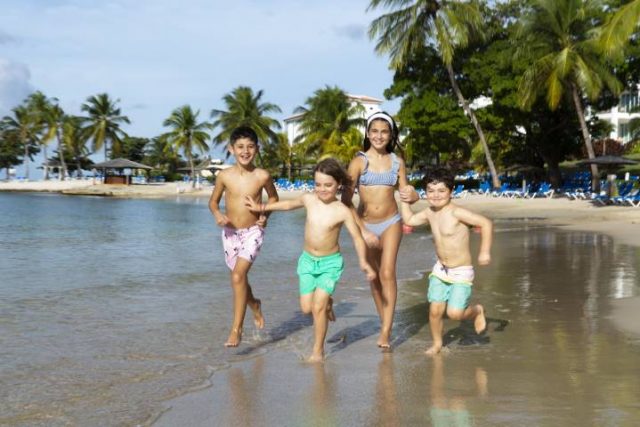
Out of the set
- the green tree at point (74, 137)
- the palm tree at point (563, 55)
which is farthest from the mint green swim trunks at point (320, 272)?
the green tree at point (74, 137)

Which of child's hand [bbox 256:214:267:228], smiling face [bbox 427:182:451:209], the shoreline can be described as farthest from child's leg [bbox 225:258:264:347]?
the shoreline

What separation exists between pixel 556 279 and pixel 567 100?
105ft

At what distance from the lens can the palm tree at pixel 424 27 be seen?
37.8m

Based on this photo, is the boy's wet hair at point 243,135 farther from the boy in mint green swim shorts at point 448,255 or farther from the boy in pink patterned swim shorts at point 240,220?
the boy in mint green swim shorts at point 448,255

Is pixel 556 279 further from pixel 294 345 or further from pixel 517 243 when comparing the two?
pixel 517 243

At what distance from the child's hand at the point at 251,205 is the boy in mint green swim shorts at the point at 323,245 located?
1.75 feet

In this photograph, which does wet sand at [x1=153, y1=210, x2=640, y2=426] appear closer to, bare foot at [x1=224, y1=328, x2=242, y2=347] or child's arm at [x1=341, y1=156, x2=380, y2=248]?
bare foot at [x1=224, y1=328, x2=242, y2=347]

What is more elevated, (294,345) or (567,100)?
(567,100)

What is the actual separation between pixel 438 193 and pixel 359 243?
2.46ft

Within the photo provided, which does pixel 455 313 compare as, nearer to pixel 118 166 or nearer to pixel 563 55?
pixel 563 55

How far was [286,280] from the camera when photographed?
36.0 feet

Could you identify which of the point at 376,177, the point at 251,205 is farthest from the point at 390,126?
the point at 251,205

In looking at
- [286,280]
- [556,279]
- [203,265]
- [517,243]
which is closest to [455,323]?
[556,279]

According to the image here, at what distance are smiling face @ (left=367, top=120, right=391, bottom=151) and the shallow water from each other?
1.61m
